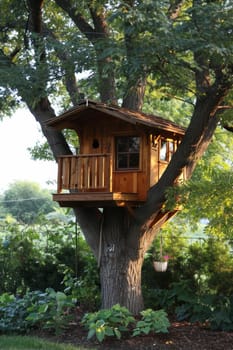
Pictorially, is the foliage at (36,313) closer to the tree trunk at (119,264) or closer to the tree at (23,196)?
the tree trunk at (119,264)

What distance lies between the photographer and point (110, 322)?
8281mm

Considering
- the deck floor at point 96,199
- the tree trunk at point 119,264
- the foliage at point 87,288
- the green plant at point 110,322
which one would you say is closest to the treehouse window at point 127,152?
the deck floor at point 96,199

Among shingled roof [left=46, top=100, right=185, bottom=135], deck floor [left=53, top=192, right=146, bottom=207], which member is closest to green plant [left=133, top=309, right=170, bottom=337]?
deck floor [left=53, top=192, right=146, bottom=207]

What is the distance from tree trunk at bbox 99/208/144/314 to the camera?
30.6 feet

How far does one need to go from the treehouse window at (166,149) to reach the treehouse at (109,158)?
6 cm

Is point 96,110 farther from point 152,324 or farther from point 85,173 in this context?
point 152,324

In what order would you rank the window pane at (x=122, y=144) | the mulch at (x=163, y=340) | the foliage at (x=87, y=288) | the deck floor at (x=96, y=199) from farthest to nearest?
1. the foliage at (x=87, y=288)
2. the window pane at (x=122, y=144)
3. the deck floor at (x=96, y=199)
4. the mulch at (x=163, y=340)

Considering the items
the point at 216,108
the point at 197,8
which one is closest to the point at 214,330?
the point at 216,108

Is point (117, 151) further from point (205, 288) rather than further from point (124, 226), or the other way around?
point (205, 288)

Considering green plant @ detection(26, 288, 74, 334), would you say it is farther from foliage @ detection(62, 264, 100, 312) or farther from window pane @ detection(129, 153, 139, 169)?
window pane @ detection(129, 153, 139, 169)

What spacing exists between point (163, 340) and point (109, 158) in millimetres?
3218

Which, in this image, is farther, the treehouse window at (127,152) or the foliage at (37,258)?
the foliage at (37,258)

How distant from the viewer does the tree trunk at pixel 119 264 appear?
9312 millimetres

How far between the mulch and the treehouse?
2.28m
